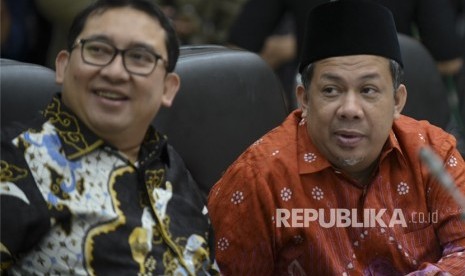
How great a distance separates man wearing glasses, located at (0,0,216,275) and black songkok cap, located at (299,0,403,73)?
1.17 feet

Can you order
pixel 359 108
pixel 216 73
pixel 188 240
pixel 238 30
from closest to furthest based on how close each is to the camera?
pixel 188 240 < pixel 359 108 < pixel 216 73 < pixel 238 30

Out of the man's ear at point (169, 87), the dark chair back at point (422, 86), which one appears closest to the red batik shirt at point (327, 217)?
the man's ear at point (169, 87)

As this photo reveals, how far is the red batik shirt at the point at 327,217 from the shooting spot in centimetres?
257

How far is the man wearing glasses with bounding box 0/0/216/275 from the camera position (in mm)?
2139

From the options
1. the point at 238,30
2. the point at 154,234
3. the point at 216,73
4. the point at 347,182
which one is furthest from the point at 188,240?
the point at 238,30

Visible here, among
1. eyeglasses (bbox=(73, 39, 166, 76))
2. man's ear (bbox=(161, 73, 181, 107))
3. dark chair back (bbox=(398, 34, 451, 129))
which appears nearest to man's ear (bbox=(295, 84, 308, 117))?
man's ear (bbox=(161, 73, 181, 107))

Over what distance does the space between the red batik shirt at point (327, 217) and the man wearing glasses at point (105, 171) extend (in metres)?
0.17

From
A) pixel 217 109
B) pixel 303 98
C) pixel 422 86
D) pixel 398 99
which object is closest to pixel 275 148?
pixel 303 98

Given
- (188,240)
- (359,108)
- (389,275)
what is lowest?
(389,275)

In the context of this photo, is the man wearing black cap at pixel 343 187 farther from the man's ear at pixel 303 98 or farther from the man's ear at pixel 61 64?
the man's ear at pixel 61 64

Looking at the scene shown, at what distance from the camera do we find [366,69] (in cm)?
255

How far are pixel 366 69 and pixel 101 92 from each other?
60 centimetres

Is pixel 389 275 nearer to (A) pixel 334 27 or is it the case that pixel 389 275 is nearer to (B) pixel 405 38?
(A) pixel 334 27

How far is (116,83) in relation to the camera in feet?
7.44
